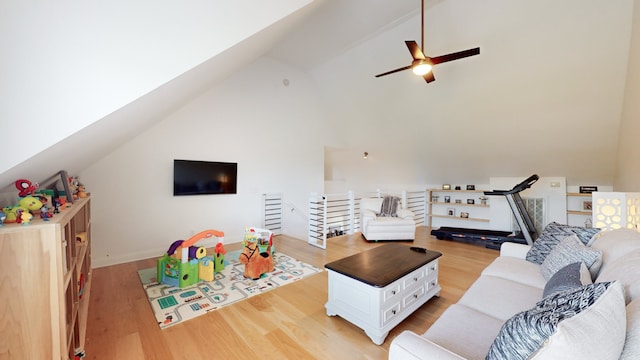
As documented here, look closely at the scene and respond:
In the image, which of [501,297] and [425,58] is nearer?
[501,297]

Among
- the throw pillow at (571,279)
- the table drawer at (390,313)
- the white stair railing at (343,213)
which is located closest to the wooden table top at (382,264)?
the table drawer at (390,313)

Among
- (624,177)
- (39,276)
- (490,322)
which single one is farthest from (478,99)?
(39,276)

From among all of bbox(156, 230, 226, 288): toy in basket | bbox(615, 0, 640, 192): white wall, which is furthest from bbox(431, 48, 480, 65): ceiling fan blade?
bbox(156, 230, 226, 288): toy in basket

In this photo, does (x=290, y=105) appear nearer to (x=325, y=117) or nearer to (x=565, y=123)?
(x=325, y=117)

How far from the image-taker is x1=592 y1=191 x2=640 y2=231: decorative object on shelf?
2416mm

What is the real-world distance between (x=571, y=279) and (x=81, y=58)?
276 centimetres

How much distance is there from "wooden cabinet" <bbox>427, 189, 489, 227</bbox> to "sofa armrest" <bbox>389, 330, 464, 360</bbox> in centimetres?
570

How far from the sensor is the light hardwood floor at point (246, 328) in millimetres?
1938

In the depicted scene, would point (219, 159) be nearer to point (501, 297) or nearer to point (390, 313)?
point (390, 313)

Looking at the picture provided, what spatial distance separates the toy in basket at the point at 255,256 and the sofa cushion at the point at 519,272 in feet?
8.21

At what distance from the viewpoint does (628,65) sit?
9.92ft

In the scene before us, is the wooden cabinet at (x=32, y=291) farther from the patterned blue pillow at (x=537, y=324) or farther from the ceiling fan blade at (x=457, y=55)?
the ceiling fan blade at (x=457, y=55)

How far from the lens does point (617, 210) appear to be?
2.49 metres

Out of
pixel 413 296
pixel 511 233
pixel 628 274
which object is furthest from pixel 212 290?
pixel 511 233
